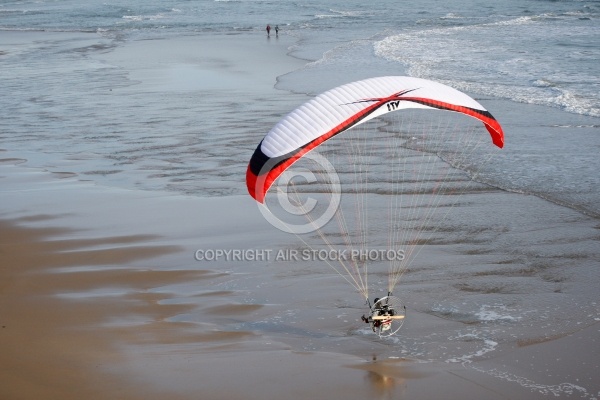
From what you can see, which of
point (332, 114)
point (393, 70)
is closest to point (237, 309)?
point (332, 114)

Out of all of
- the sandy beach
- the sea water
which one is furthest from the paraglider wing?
the sea water

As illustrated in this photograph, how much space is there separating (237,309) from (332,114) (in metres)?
2.65

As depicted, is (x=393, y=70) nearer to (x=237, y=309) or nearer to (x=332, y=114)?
(x=237, y=309)

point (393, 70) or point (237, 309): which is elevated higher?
point (393, 70)

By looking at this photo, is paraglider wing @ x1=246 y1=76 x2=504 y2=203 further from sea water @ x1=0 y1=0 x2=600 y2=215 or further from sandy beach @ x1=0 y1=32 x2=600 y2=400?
sea water @ x1=0 y1=0 x2=600 y2=215

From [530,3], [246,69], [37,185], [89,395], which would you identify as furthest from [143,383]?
[530,3]

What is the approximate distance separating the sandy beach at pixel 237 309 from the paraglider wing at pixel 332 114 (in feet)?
5.82

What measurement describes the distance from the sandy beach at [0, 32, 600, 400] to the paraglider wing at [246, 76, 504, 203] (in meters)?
1.78

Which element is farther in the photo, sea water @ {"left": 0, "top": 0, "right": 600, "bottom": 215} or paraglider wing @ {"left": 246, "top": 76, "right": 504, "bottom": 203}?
sea water @ {"left": 0, "top": 0, "right": 600, "bottom": 215}

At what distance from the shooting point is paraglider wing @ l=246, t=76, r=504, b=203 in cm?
826

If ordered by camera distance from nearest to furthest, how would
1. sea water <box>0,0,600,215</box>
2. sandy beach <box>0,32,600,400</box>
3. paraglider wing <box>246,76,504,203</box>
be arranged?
sandy beach <box>0,32,600,400</box>, paraglider wing <box>246,76,504,203</box>, sea water <box>0,0,600,215</box>

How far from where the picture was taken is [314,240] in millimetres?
11820

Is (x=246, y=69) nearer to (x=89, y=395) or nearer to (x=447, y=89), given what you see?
(x=447, y=89)

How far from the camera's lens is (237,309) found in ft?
31.1
